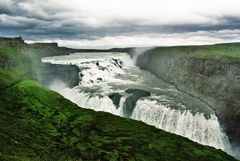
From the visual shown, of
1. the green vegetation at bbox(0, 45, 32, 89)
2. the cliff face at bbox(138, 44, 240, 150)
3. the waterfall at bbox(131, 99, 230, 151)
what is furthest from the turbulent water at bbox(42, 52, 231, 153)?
the green vegetation at bbox(0, 45, 32, 89)

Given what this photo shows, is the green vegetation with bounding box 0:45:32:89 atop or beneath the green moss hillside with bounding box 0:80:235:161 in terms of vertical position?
atop

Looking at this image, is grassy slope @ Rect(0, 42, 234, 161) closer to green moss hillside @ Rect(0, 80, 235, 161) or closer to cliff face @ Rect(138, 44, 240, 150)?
green moss hillside @ Rect(0, 80, 235, 161)

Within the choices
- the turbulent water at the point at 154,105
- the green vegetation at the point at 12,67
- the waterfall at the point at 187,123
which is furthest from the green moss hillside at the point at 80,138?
the green vegetation at the point at 12,67

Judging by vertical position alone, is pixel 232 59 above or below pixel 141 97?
above

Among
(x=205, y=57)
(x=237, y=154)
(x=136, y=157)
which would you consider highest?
(x=205, y=57)

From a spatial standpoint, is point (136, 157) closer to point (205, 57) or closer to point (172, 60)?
point (205, 57)

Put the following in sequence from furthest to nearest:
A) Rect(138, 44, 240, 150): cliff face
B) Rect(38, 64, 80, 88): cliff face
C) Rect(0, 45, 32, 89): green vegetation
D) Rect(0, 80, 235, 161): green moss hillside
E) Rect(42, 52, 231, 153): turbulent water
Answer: Rect(38, 64, 80, 88): cliff face < Rect(0, 45, 32, 89): green vegetation < Rect(138, 44, 240, 150): cliff face < Rect(42, 52, 231, 153): turbulent water < Rect(0, 80, 235, 161): green moss hillside

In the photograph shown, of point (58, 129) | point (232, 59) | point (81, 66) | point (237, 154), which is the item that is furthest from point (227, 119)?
point (81, 66)

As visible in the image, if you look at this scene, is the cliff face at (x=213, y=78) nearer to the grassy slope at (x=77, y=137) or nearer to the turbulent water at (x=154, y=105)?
the turbulent water at (x=154, y=105)
